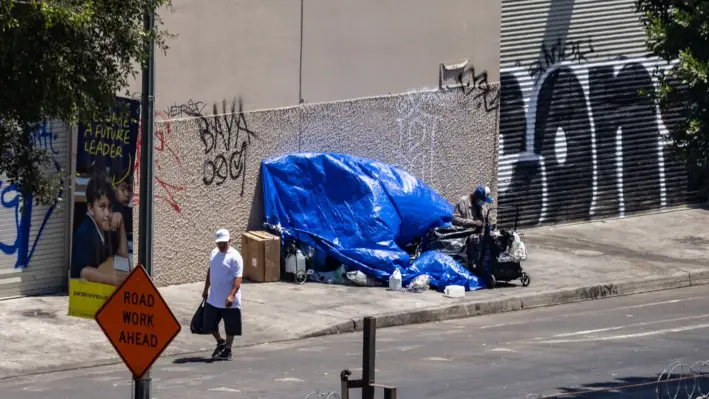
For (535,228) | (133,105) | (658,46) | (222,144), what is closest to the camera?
(658,46)

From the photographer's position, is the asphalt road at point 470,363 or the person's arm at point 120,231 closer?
the asphalt road at point 470,363

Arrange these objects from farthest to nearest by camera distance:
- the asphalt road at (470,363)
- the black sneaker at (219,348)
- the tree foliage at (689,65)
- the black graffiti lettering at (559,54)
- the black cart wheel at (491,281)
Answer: the black graffiti lettering at (559,54) → the black cart wheel at (491,281) → the black sneaker at (219,348) → the asphalt road at (470,363) → the tree foliage at (689,65)

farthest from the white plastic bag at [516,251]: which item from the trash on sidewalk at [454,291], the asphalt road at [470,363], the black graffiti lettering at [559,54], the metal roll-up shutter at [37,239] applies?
the metal roll-up shutter at [37,239]

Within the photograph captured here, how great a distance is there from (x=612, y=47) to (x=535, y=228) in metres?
3.51

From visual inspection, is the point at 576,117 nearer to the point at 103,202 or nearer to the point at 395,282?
the point at 395,282

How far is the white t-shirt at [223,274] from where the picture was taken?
1489 cm

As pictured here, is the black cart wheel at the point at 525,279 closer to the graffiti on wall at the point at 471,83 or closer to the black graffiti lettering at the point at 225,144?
the graffiti on wall at the point at 471,83

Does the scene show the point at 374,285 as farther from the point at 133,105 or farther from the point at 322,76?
the point at 133,105

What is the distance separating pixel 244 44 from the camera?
1906cm

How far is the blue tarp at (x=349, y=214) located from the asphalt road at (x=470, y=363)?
1895 mm

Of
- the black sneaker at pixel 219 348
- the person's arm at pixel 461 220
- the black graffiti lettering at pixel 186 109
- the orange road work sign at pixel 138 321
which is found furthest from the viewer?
the person's arm at pixel 461 220

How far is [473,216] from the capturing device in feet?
64.6

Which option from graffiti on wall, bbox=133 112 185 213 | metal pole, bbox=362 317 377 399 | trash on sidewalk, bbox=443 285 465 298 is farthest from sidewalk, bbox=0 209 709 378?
metal pole, bbox=362 317 377 399

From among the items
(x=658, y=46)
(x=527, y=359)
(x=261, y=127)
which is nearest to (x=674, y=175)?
(x=261, y=127)
